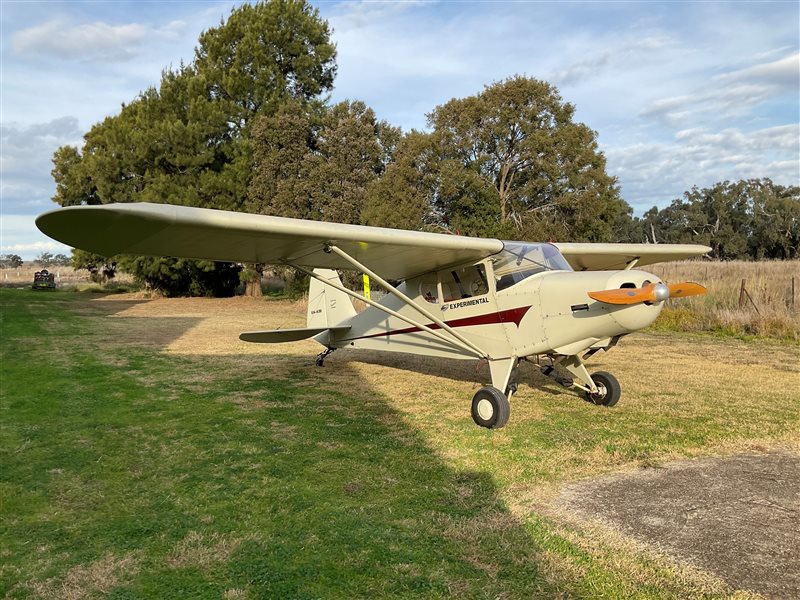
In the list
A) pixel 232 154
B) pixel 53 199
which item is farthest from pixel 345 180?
pixel 53 199

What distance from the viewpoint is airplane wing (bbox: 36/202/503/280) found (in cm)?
427

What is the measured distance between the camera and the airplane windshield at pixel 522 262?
256 inches

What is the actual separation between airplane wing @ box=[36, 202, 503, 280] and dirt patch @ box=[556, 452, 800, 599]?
3140mm

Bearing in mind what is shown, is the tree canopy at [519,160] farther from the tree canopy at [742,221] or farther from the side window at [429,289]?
the tree canopy at [742,221]

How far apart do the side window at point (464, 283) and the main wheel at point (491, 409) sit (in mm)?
1341

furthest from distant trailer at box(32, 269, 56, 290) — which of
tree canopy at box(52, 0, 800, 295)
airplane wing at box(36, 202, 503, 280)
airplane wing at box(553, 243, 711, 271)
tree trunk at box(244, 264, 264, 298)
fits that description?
airplane wing at box(553, 243, 711, 271)

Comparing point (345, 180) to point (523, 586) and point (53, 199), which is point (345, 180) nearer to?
point (523, 586)

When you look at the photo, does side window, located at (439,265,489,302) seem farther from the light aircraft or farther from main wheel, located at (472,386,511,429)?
main wheel, located at (472,386,511,429)

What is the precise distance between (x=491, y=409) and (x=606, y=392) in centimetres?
185


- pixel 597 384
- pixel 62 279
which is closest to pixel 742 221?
pixel 597 384

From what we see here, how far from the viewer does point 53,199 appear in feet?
139

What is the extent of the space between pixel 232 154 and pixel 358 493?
2850 centimetres

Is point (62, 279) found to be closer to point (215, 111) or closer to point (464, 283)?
point (215, 111)

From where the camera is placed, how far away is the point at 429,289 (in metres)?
7.54
